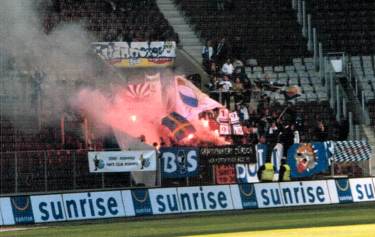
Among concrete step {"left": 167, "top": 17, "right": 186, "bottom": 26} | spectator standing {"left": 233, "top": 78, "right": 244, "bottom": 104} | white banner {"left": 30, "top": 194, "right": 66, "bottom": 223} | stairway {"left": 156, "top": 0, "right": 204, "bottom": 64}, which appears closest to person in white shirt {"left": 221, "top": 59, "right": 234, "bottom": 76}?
spectator standing {"left": 233, "top": 78, "right": 244, "bottom": 104}

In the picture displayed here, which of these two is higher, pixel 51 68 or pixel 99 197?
pixel 51 68

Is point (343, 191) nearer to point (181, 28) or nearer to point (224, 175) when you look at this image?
point (224, 175)

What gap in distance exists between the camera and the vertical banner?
97.5 feet

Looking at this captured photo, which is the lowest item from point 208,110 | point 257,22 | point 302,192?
point 302,192

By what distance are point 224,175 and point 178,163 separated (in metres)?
1.45

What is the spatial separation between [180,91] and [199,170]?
4.40 meters

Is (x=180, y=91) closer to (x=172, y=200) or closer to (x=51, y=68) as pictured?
(x=51, y=68)

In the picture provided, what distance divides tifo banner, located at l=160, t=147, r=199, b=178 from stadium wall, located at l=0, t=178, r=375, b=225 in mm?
2563

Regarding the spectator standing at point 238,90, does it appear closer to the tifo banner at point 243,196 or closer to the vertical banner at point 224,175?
the vertical banner at point 224,175

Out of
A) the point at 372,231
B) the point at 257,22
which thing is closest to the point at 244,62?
the point at 257,22

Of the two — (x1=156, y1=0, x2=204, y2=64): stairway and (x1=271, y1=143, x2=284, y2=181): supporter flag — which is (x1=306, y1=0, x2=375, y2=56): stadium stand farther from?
(x1=271, y1=143, x2=284, y2=181): supporter flag

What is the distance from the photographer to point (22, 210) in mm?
23859

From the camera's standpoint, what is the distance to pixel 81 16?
36000mm

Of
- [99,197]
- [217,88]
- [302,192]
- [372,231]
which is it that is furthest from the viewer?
[217,88]
